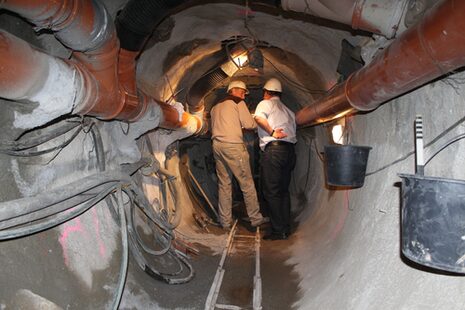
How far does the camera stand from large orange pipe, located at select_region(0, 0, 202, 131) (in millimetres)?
1545

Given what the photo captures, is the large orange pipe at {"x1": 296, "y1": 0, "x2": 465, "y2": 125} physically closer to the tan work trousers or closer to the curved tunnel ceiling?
the curved tunnel ceiling

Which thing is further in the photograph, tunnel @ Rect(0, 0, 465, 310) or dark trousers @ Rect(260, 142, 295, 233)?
dark trousers @ Rect(260, 142, 295, 233)

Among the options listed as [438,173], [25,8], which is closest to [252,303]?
[438,173]

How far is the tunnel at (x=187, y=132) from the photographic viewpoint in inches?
60.9

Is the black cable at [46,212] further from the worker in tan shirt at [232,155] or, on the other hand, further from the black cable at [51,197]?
the worker in tan shirt at [232,155]

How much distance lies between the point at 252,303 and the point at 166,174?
1697mm

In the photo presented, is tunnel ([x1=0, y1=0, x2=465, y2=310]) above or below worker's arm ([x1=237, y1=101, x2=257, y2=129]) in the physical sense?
below

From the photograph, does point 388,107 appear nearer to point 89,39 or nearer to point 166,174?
point 89,39

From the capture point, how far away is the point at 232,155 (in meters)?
5.62

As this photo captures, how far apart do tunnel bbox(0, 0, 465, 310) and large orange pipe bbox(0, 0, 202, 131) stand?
0.03 ft

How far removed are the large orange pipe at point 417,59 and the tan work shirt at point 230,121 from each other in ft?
10.5

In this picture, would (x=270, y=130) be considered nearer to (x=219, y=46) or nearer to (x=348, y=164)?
(x=219, y=46)

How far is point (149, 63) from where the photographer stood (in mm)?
3881

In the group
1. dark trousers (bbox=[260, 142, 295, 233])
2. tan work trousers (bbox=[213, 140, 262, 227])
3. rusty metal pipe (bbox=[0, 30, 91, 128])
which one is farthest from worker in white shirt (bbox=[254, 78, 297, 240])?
rusty metal pipe (bbox=[0, 30, 91, 128])
